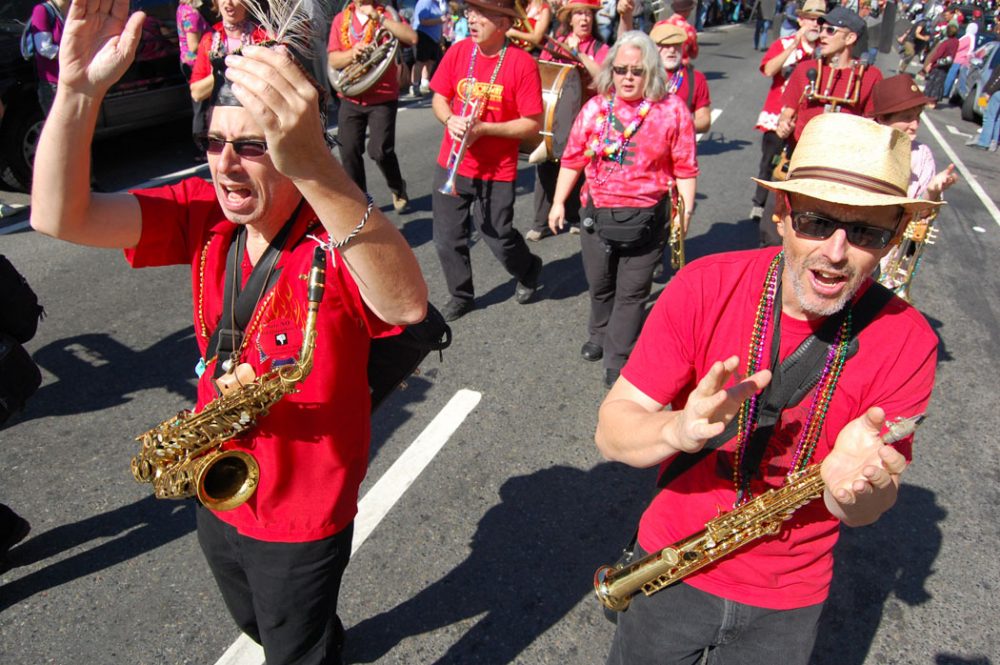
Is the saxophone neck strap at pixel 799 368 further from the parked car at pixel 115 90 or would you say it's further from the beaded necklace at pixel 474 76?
the parked car at pixel 115 90

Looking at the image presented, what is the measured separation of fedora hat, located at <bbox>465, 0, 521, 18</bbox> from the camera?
466 centimetres

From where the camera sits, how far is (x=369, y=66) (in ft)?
21.1

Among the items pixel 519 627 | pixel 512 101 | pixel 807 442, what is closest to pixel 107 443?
pixel 519 627

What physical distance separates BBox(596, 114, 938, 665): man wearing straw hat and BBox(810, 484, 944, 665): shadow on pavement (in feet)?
4.30

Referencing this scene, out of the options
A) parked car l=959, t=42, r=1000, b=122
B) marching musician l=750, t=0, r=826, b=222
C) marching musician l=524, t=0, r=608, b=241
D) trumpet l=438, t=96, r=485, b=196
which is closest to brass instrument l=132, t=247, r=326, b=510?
trumpet l=438, t=96, r=485, b=196

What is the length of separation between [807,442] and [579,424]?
2.44 metres

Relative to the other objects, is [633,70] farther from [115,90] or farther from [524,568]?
[115,90]

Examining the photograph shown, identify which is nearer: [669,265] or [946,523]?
[946,523]

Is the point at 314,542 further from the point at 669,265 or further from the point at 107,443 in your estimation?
the point at 669,265

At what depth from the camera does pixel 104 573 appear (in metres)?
3.14

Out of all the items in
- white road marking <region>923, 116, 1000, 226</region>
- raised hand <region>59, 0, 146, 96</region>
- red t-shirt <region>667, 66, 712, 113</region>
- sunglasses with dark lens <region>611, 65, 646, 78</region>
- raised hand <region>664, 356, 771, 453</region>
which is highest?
raised hand <region>59, 0, 146, 96</region>

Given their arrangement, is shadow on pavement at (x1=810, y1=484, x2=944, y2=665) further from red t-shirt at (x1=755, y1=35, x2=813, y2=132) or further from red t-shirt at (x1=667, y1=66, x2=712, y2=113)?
red t-shirt at (x1=755, y1=35, x2=813, y2=132)

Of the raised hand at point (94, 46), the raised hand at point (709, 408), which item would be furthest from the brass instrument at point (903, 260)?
the raised hand at point (94, 46)

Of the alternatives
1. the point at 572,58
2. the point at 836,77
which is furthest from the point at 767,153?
the point at 572,58
